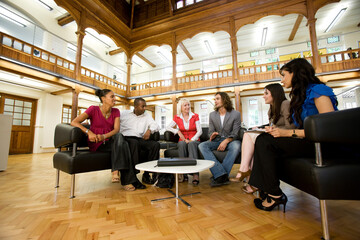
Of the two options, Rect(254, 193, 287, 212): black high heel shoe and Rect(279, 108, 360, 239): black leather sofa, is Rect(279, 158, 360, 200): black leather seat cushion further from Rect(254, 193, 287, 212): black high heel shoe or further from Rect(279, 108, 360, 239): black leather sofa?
Rect(254, 193, 287, 212): black high heel shoe

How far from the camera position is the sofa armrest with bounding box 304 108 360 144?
2.59 feet

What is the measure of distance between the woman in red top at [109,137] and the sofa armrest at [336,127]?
1763 mm

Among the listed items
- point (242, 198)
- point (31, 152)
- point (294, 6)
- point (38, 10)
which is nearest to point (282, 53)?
point (294, 6)

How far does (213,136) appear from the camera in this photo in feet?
7.77

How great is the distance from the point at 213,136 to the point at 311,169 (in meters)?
1.47

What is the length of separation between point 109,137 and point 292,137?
2.02 meters

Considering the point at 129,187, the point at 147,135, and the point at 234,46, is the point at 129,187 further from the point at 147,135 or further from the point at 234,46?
the point at 234,46


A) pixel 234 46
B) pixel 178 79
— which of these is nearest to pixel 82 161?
pixel 234 46

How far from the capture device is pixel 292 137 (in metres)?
1.22

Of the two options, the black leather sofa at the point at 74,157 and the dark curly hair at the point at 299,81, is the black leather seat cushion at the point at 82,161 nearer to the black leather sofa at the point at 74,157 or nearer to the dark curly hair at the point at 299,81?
the black leather sofa at the point at 74,157

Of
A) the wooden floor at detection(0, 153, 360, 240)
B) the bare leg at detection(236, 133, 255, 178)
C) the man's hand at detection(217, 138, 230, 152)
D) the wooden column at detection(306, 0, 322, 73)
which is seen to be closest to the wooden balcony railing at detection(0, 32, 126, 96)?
the wooden floor at detection(0, 153, 360, 240)

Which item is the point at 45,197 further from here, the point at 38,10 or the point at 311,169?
the point at 38,10

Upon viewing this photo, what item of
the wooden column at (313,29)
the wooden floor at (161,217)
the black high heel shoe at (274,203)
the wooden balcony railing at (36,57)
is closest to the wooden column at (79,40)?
the wooden balcony railing at (36,57)

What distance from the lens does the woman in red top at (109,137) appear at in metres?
1.89
